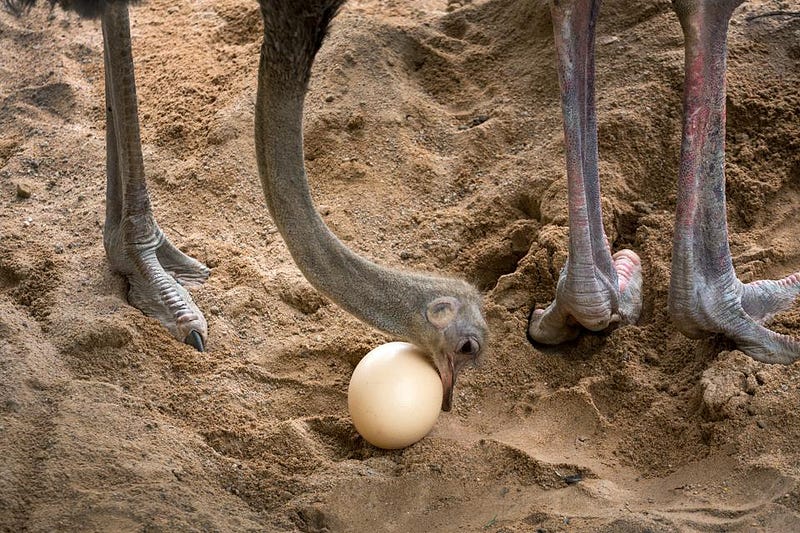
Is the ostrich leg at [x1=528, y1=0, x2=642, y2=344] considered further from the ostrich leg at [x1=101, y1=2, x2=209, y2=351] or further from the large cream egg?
the ostrich leg at [x1=101, y1=2, x2=209, y2=351]

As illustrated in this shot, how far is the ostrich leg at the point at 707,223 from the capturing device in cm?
356

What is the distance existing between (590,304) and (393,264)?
2.85 ft

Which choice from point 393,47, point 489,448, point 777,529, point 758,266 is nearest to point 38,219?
point 393,47

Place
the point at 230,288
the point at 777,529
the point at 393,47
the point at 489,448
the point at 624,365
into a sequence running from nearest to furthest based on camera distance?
the point at 777,529 < the point at 489,448 < the point at 624,365 < the point at 230,288 < the point at 393,47

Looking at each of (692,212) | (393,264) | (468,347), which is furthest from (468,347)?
(393,264)

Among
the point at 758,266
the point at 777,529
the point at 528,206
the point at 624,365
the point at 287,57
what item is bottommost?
the point at 777,529

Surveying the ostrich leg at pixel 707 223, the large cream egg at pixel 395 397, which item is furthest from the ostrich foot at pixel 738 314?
the large cream egg at pixel 395 397

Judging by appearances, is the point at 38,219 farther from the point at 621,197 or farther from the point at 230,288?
the point at 621,197

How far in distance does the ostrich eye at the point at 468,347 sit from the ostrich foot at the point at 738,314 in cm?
74

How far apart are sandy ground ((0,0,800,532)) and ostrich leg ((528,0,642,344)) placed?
100 mm

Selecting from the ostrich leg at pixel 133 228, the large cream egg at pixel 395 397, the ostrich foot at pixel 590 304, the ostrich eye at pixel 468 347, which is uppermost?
the ostrich leg at pixel 133 228

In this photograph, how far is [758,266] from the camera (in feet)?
13.0

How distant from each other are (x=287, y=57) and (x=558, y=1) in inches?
36.4

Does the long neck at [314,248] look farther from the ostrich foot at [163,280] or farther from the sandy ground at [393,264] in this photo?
the ostrich foot at [163,280]
